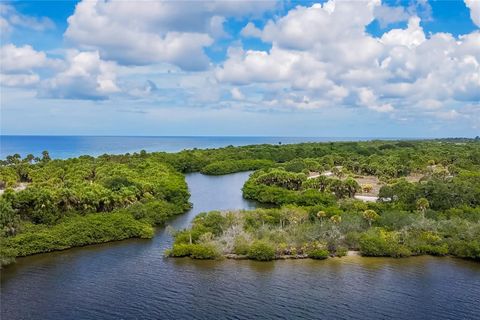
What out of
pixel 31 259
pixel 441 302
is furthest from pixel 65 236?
pixel 441 302

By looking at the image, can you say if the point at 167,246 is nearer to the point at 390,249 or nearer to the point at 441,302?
the point at 390,249

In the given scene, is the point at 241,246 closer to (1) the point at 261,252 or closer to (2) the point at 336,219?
(1) the point at 261,252

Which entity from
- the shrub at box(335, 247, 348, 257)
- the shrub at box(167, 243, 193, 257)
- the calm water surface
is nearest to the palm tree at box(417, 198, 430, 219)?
the calm water surface

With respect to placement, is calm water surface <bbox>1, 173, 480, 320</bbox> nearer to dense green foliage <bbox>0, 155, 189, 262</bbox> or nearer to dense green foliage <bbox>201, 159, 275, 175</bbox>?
dense green foliage <bbox>0, 155, 189, 262</bbox>

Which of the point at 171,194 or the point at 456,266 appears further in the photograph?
the point at 171,194

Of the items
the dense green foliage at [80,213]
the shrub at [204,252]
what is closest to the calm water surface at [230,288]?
the shrub at [204,252]

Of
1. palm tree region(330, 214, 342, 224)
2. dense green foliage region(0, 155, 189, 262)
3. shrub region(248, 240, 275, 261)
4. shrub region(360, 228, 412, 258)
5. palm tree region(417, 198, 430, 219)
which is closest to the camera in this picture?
shrub region(248, 240, 275, 261)

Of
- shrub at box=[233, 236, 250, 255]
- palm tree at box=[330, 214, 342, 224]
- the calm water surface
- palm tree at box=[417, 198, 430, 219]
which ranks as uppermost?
palm tree at box=[417, 198, 430, 219]
